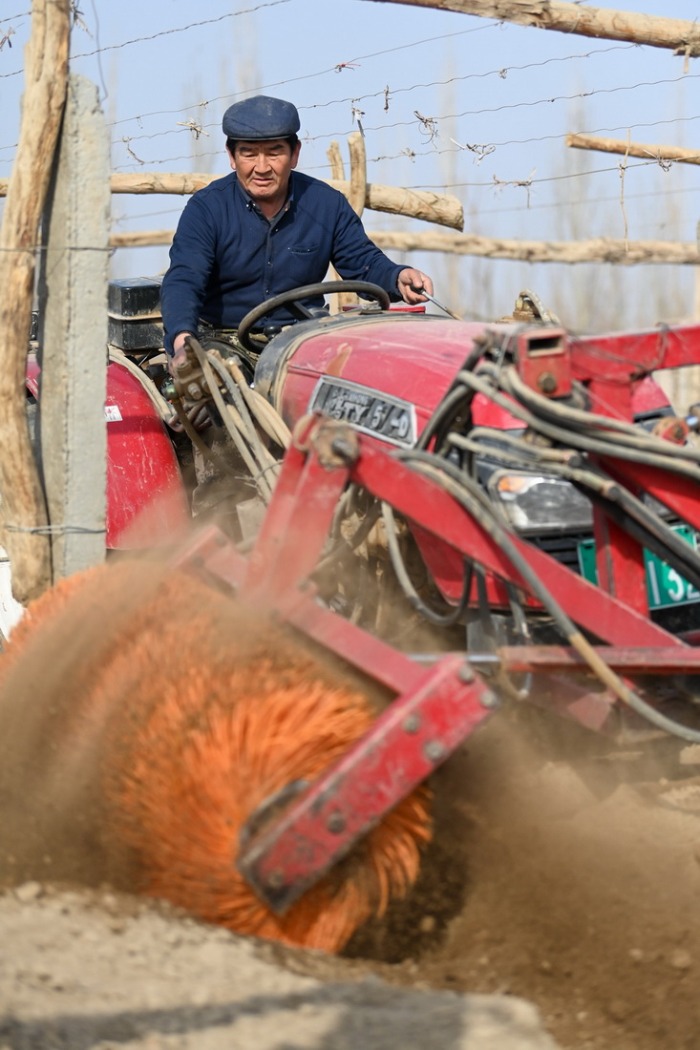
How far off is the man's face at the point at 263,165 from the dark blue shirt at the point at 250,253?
0.08 metres

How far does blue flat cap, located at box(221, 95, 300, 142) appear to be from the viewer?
17.5ft

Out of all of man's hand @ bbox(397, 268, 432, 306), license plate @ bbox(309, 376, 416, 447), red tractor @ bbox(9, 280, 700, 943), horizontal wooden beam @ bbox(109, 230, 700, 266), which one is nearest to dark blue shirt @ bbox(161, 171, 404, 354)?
man's hand @ bbox(397, 268, 432, 306)

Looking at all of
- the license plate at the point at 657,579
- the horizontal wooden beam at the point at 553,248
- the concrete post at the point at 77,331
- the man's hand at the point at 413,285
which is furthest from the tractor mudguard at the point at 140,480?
the horizontal wooden beam at the point at 553,248

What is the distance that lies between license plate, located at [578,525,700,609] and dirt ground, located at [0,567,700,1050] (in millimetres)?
507

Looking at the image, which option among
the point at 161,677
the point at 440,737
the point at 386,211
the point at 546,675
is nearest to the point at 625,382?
the point at 546,675

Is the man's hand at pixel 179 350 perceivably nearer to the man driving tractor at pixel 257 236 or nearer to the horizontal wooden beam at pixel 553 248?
the man driving tractor at pixel 257 236

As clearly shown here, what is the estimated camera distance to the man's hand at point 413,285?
18.5 feet

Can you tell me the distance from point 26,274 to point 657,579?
227 cm

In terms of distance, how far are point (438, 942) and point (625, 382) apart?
1443 millimetres

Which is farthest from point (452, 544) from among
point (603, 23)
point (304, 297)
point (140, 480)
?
point (603, 23)

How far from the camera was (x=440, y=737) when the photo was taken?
9.40 ft

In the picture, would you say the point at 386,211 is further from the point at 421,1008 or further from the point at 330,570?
the point at 421,1008

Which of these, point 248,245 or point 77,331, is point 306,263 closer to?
point 248,245

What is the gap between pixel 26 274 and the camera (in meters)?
4.41
